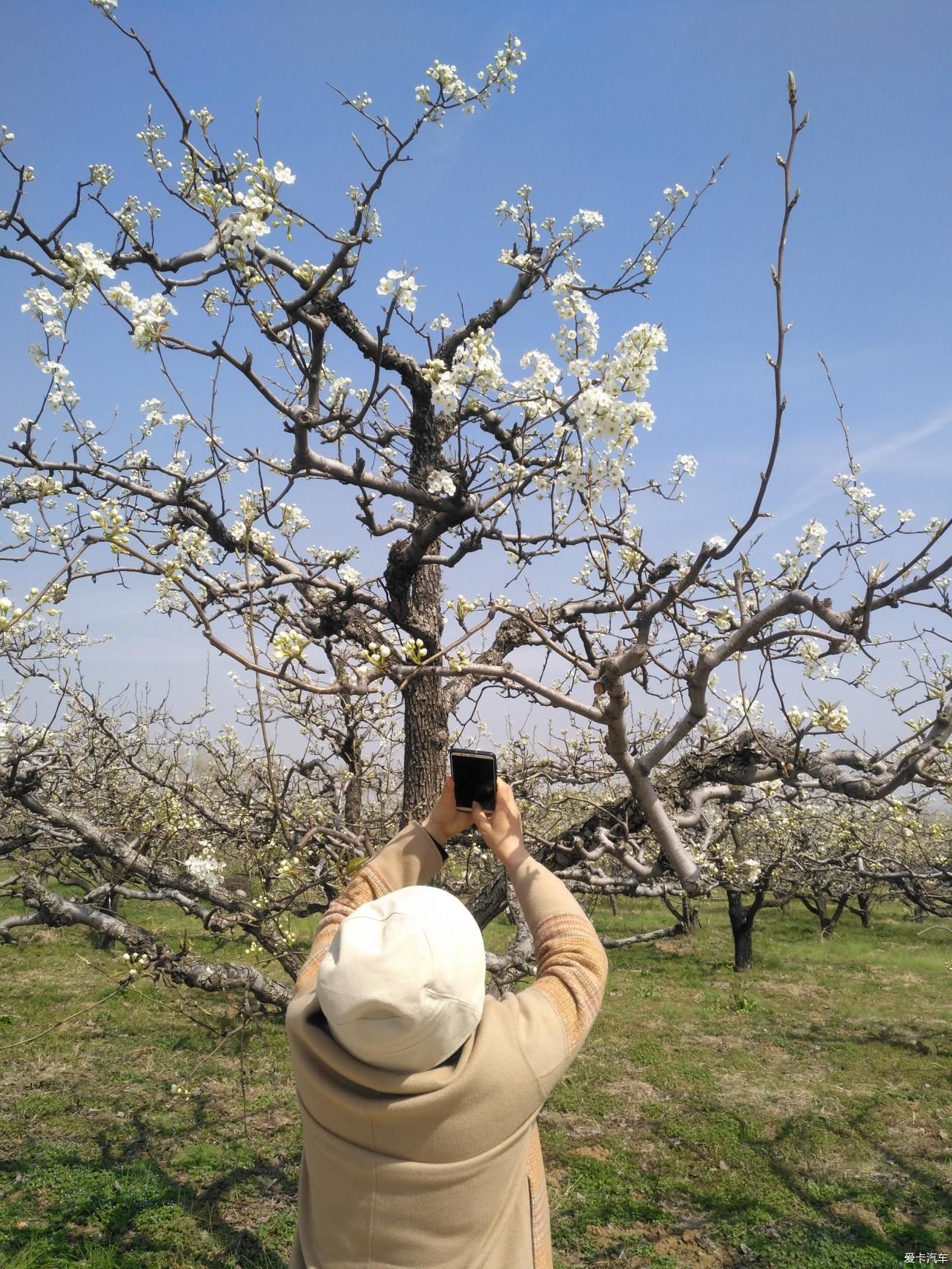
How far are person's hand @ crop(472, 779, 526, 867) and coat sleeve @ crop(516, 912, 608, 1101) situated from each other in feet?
0.65

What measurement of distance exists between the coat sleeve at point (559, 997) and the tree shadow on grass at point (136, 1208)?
13.2 ft

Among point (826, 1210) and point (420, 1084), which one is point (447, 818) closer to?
point (420, 1084)

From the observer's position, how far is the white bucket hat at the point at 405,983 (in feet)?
3.58

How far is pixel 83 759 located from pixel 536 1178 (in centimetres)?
935

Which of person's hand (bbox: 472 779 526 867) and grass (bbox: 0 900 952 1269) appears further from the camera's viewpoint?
grass (bbox: 0 900 952 1269)

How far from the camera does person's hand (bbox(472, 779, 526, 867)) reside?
5.43 ft

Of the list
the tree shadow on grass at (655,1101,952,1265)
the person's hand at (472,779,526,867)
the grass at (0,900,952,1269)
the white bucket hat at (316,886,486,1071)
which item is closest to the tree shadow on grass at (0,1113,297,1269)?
the grass at (0,900,952,1269)

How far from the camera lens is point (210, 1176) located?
16.8 feet

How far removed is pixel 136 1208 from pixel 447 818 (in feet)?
15.6

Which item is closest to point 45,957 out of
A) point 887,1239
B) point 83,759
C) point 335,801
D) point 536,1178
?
point 83,759

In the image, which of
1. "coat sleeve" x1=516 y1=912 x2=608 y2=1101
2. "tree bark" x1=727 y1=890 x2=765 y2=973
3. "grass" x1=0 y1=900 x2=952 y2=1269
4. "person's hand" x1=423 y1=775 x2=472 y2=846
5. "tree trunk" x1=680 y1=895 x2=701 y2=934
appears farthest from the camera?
"tree bark" x1=727 y1=890 x2=765 y2=973

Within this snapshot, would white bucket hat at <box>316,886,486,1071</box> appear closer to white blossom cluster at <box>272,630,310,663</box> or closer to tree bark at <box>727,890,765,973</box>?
white blossom cluster at <box>272,630,310,663</box>

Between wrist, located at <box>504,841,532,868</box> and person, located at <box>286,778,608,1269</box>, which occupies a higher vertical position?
wrist, located at <box>504,841,532,868</box>

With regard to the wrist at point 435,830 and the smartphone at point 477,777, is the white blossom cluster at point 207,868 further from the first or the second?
the smartphone at point 477,777
